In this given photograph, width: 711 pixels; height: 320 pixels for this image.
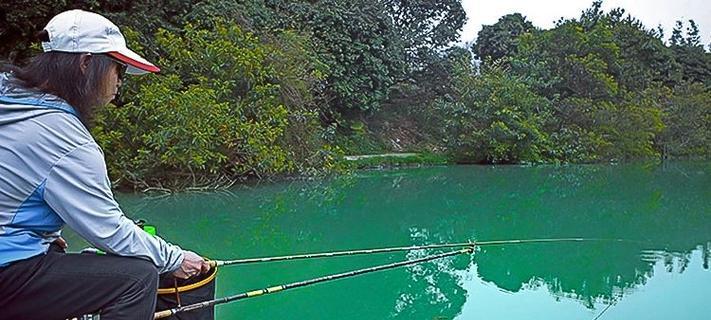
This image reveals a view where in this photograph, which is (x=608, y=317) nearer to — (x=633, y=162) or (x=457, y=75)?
(x=457, y=75)

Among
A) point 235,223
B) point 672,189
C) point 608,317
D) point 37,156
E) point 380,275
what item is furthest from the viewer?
point 672,189

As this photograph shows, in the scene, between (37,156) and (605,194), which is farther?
(605,194)

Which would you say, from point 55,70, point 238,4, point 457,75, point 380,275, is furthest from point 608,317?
point 457,75

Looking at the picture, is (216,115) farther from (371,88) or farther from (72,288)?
(72,288)

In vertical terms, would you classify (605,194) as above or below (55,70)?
below

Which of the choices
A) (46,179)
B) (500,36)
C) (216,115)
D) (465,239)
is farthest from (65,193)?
(500,36)

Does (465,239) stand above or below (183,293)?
below

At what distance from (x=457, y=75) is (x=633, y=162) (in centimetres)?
435

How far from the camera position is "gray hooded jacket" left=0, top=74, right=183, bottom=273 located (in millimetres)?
1151

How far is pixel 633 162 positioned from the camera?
49.9 ft

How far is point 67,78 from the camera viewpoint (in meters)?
1.27

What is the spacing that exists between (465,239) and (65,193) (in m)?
4.60

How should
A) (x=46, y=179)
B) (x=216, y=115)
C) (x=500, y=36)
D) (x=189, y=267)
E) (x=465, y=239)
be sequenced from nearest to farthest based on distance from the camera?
(x=46, y=179), (x=189, y=267), (x=465, y=239), (x=216, y=115), (x=500, y=36)

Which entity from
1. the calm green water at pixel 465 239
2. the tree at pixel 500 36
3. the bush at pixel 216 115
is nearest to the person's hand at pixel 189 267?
the calm green water at pixel 465 239
